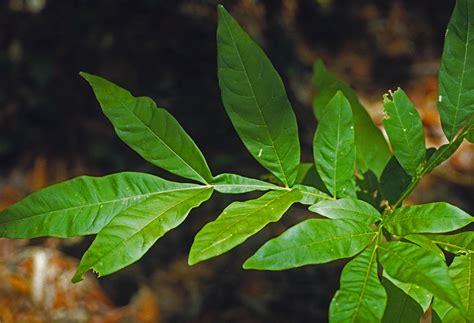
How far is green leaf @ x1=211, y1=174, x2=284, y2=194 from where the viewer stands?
97cm

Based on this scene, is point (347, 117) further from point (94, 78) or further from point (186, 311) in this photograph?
point (186, 311)

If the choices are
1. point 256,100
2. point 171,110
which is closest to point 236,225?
point 256,100

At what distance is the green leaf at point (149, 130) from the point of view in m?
0.92

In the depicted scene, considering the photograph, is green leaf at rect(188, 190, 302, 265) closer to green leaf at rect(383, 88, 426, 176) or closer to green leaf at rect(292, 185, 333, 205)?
green leaf at rect(292, 185, 333, 205)

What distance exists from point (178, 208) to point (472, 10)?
1.74 ft

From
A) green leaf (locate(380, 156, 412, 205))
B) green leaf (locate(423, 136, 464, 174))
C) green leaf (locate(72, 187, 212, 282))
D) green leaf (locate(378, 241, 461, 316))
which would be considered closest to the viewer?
green leaf (locate(378, 241, 461, 316))

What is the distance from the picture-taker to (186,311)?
219 centimetres

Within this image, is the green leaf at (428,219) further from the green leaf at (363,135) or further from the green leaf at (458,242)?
the green leaf at (363,135)

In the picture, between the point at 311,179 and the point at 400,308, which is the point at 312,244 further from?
the point at 311,179

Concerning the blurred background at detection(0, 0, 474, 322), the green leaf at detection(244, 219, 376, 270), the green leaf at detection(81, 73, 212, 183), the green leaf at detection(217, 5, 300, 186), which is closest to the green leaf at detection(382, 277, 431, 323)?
the green leaf at detection(244, 219, 376, 270)

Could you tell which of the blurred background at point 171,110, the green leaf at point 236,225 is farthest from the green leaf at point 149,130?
the blurred background at point 171,110

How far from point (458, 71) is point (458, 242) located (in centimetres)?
27

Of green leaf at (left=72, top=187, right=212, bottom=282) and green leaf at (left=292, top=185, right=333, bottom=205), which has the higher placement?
green leaf at (left=292, top=185, right=333, bottom=205)

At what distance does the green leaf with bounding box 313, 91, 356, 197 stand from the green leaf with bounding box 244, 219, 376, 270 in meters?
0.13
